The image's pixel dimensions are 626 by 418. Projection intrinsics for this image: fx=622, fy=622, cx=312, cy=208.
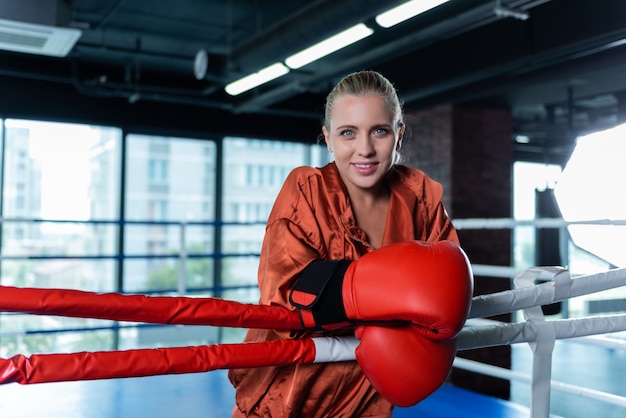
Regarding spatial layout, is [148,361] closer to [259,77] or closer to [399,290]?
[399,290]

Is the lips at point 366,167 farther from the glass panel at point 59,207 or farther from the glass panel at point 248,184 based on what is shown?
the glass panel at point 248,184

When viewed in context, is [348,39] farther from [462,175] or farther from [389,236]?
[389,236]

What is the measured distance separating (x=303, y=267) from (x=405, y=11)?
7.69 feet

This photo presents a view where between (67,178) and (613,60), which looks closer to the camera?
(613,60)

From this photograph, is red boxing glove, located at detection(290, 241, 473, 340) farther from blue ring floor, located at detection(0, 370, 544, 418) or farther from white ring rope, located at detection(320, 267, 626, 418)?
blue ring floor, located at detection(0, 370, 544, 418)

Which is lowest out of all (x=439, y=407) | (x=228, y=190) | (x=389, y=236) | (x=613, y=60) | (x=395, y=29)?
(x=439, y=407)

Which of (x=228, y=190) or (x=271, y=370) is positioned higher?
(x=228, y=190)

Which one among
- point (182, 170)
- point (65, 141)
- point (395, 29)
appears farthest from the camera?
point (182, 170)

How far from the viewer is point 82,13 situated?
476cm

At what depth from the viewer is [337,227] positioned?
1134mm

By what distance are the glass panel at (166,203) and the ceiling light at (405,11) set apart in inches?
147

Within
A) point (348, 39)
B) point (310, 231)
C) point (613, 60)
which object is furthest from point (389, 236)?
point (613, 60)

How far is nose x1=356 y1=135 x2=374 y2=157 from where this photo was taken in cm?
115

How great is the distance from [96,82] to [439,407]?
425 centimetres
